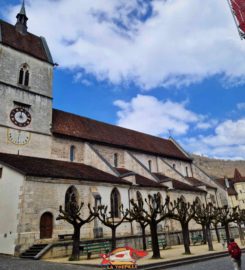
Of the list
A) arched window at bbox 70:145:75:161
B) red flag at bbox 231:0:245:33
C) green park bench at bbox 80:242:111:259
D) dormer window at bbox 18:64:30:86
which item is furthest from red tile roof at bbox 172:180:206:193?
dormer window at bbox 18:64:30:86

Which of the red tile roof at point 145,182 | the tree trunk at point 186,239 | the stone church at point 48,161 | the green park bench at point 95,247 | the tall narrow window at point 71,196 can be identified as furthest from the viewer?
the red tile roof at point 145,182

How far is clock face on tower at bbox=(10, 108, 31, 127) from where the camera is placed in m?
22.0

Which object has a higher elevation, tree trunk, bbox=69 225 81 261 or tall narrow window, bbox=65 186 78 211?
tall narrow window, bbox=65 186 78 211

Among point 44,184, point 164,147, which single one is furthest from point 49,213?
point 164,147

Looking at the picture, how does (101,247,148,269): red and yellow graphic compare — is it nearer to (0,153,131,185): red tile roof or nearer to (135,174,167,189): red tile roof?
(0,153,131,185): red tile roof

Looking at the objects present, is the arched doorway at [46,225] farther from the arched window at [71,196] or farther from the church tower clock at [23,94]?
the church tower clock at [23,94]

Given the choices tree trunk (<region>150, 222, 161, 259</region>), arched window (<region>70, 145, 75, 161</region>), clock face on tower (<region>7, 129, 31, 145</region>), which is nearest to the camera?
tree trunk (<region>150, 222, 161, 259</region>)

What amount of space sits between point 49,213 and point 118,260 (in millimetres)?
11736

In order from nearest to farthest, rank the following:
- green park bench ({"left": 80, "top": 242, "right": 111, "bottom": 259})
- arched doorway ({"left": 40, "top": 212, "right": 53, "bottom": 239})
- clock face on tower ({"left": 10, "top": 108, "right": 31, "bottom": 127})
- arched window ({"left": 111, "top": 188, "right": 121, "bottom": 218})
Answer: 1. green park bench ({"left": 80, "top": 242, "right": 111, "bottom": 259})
2. arched doorway ({"left": 40, "top": 212, "right": 53, "bottom": 239})
3. arched window ({"left": 111, "top": 188, "right": 121, "bottom": 218})
4. clock face on tower ({"left": 10, "top": 108, "right": 31, "bottom": 127})

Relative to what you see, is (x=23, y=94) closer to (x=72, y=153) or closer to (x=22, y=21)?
(x=72, y=153)

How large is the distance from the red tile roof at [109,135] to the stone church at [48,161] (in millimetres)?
131

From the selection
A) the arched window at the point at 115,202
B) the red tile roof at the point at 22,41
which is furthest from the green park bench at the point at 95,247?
the red tile roof at the point at 22,41

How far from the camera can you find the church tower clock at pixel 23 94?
21.6 m

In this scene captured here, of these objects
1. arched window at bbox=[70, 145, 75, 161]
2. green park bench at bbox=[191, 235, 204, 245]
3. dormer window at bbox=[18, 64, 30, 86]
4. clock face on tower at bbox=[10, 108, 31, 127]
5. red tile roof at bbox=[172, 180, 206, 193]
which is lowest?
green park bench at bbox=[191, 235, 204, 245]
